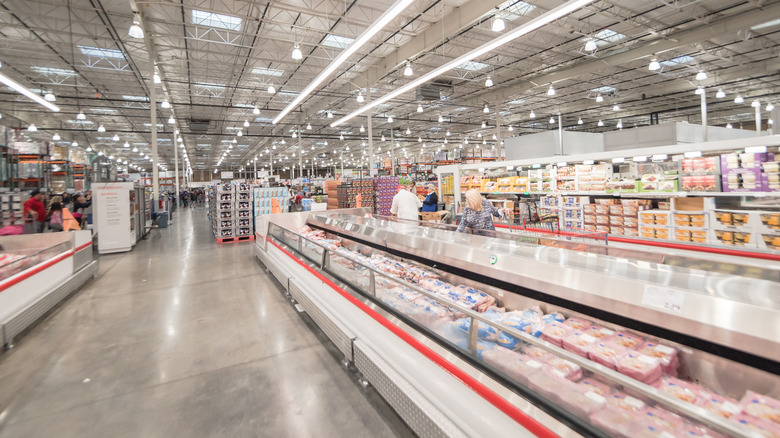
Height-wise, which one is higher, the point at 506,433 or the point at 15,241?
the point at 15,241

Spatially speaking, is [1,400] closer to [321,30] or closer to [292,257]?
[292,257]

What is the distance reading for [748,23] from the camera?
8.90 metres

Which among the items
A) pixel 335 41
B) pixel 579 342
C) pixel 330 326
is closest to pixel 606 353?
pixel 579 342

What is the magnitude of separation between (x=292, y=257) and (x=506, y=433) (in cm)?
400

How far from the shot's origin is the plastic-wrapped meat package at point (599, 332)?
1794 millimetres

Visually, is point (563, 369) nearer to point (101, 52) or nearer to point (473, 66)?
point (473, 66)

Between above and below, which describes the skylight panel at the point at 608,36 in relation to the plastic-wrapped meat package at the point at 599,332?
above

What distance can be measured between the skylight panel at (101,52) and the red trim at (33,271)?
9309mm

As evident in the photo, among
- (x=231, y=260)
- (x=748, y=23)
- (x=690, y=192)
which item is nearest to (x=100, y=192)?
(x=231, y=260)

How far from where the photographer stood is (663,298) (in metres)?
1.36

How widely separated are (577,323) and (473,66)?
44.4ft

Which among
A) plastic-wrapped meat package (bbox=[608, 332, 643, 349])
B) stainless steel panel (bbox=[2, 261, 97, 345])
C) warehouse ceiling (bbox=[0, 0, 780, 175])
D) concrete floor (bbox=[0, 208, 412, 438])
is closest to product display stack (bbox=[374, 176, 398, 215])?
warehouse ceiling (bbox=[0, 0, 780, 175])

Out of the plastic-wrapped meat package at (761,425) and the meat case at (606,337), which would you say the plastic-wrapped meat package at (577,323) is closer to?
the meat case at (606,337)

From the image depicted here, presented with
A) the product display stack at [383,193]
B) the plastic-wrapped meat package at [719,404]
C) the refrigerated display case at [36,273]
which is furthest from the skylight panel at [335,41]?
the plastic-wrapped meat package at [719,404]
